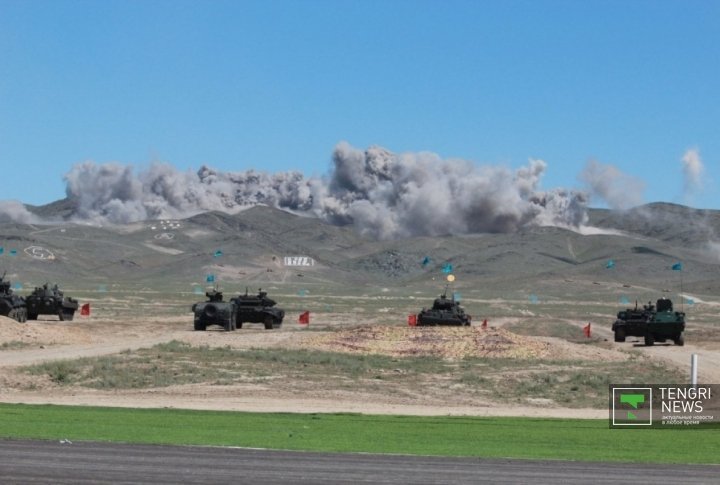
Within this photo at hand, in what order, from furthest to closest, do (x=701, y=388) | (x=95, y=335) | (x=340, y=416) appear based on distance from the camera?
(x=95, y=335), (x=701, y=388), (x=340, y=416)

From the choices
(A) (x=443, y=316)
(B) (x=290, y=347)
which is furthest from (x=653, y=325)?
(B) (x=290, y=347)

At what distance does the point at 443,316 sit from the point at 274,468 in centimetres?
5094

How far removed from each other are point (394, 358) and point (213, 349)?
27.4 ft

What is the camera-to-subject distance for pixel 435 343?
5612 centimetres

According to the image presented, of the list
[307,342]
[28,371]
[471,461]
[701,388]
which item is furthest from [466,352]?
[471,461]

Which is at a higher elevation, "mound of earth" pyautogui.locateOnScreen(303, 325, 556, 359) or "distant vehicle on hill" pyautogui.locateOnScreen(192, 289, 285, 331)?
"distant vehicle on hill" pyautogui.locateOnScreen(192, 289, 285, 331)

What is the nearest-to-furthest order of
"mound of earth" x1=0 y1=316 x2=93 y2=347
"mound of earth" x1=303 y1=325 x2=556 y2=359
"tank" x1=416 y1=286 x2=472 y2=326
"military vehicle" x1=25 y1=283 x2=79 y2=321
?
"mound of earth" x1=303 y1=325 x2=556 y2=359 < "mound of earth" x1=0 y1=316 x2=93 y2=347 < "tank" x1=416 y1=286 x2=472 y2=326 < "military vehicle" x1=25 y1=283 x2=79 y2=321

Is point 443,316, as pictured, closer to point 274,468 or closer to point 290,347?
point 290,347

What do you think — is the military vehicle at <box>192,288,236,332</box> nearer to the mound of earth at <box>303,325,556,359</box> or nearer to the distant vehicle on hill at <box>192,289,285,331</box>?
the distant vehicle on hill at <box>192,289,285,331</box>

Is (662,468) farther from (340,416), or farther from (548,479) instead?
(340,416)

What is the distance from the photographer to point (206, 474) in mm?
19516

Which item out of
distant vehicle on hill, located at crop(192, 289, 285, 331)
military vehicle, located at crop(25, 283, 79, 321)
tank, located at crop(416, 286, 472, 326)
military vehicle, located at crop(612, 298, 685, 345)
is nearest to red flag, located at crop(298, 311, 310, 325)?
distant vehicle on hill, located at crop(192, 289, 285, 331)

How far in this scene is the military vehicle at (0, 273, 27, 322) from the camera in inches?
2896

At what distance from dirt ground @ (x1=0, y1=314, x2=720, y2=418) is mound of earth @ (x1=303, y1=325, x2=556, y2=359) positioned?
0.05m
